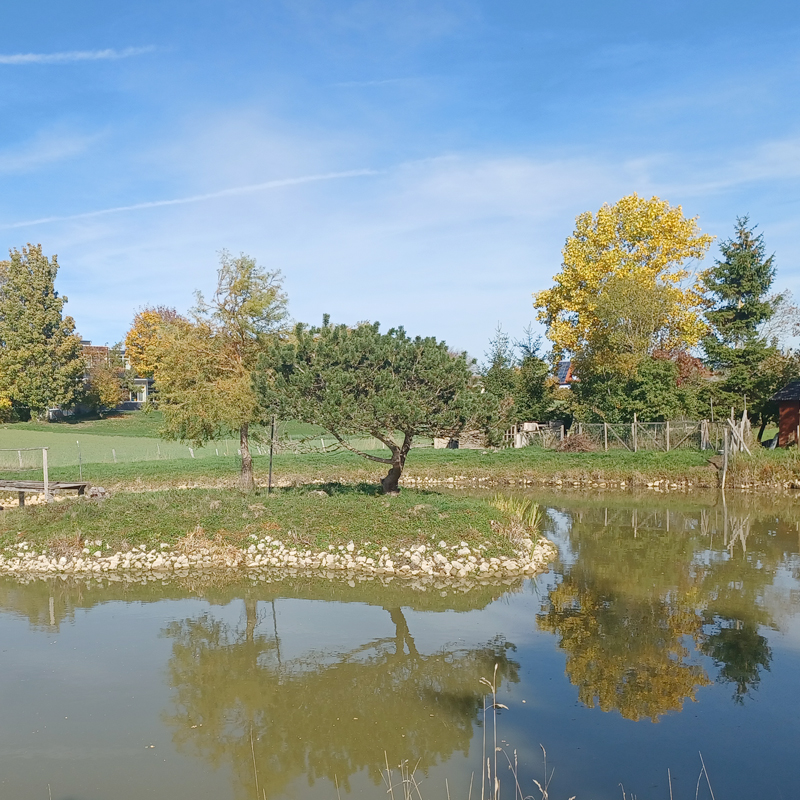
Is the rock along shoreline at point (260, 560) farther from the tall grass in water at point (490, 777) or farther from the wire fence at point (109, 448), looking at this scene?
the wire fence at point (109, 448)

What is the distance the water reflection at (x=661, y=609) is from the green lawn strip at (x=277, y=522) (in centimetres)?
290

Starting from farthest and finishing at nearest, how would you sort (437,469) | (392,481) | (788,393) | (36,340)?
(36,340)
(788,393)
(437,469)
(392,481)

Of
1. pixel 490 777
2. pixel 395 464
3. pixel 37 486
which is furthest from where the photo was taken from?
pixel 37 486

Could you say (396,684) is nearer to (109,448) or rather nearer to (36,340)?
(109,448)

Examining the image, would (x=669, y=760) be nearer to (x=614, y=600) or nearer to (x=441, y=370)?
(x=614, y=600)

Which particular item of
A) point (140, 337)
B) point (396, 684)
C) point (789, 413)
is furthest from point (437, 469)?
point (140, 337)

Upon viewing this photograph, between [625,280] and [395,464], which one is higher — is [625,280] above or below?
above

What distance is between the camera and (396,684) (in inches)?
406

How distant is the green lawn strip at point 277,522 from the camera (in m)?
16.8

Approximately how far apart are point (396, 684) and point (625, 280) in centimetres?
3047

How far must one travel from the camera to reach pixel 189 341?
22.2 m

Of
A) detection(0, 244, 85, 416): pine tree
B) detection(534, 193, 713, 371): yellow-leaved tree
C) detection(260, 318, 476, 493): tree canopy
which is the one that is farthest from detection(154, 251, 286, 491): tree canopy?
detection(0, 244, 85, 416): pine tree

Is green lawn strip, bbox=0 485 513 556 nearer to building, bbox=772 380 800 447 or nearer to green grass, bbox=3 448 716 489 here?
green grass, bbox=3 448 716 489

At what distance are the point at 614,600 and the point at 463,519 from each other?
417cm
